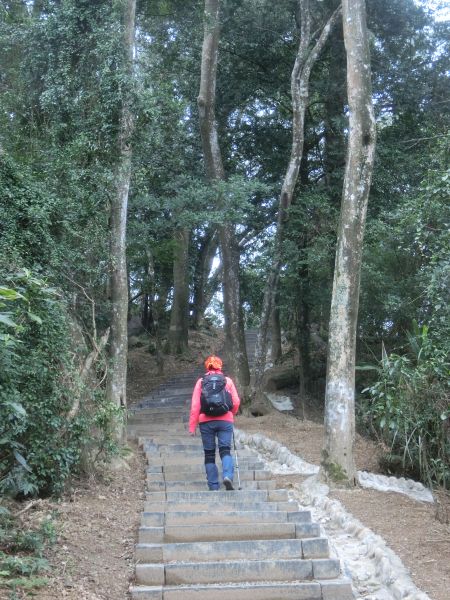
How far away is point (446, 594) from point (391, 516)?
2.22 meters

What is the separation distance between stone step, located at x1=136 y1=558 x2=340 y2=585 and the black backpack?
2209 millimetres

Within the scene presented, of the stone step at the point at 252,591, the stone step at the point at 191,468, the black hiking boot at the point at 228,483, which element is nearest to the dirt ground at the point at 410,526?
the stone step at the point at 191,468

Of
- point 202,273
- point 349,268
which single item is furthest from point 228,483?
point 202,273

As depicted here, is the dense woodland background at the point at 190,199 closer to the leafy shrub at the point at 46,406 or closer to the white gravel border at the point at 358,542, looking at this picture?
the leafy shrub at the point at 46,406

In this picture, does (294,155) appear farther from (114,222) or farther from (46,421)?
(46,421)

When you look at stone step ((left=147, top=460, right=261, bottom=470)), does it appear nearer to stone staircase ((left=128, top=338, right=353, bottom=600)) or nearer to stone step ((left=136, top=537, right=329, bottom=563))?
stone staircase ((left=128, top=338, right=353, bottom=600))

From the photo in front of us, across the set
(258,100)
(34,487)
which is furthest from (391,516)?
(258,100)

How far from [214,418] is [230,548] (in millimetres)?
2018

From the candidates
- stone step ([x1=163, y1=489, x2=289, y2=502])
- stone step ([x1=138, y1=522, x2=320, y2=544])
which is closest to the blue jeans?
stone step ([x1=163, y1=489, x2=289, y2=502])

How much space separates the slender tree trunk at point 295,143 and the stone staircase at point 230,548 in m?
6.45

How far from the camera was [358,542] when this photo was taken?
641 centimetres

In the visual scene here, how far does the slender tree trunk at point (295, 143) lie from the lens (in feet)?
46.4

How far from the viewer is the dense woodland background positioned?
24.1 feet

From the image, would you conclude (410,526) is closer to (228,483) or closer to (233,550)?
(228,483)
